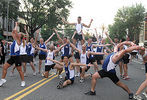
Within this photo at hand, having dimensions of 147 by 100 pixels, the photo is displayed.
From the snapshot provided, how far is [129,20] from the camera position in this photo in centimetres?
5225

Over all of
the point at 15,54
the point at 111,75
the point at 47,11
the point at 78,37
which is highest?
the point at 47,11

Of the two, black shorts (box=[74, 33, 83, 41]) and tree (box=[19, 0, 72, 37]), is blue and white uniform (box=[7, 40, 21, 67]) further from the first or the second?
tree (box=[19, 0, 72, 37])

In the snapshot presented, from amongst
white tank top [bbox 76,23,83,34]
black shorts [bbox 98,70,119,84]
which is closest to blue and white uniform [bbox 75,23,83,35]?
white tank top [bbox 76,23,83,34]

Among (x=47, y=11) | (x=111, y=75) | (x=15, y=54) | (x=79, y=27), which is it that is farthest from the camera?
(x=47, y=11)

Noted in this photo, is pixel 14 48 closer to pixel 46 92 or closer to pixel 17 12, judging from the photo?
pixel 46 92

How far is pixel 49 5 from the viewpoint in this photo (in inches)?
1435

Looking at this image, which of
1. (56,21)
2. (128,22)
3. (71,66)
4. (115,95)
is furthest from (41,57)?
(128,22)

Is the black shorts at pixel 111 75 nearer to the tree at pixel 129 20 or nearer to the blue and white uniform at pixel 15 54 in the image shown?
the blue and white uniform at pixel 15 54

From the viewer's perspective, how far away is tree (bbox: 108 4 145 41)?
51250 mm

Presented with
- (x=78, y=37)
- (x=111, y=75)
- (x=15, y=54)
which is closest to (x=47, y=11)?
(x=78, y=37)

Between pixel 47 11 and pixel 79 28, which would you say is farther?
pixel 47 11

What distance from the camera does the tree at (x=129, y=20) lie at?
5125cm

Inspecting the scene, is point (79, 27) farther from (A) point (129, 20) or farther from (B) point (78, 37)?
(A) point (129, 20)

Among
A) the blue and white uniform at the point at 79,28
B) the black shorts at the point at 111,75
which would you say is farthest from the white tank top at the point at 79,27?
the black shorts at the point at 111,75
